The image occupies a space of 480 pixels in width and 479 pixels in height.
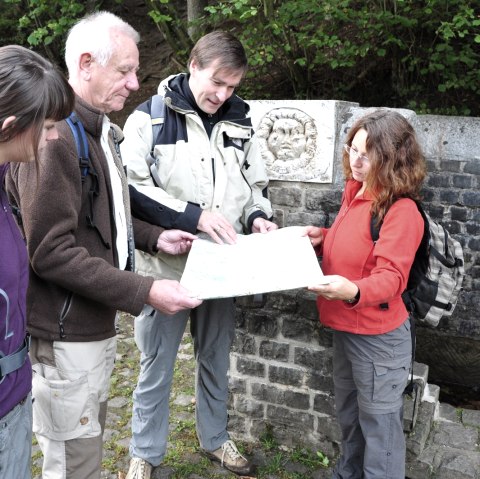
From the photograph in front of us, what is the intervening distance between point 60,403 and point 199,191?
1.20m

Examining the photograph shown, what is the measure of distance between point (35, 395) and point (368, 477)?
155cm

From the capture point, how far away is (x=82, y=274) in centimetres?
198

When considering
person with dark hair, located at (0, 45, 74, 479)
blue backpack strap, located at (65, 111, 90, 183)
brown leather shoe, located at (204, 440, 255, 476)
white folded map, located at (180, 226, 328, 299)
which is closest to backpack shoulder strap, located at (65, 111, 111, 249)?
blue backpack strap, located at (65, 111, 90, 183)

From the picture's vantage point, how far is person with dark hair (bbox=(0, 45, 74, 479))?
152 cm

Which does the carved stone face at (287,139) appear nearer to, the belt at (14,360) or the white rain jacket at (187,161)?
the white rain jacket at (187,161)

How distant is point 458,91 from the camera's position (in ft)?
25.7

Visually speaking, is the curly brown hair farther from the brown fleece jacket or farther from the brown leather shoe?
the brown leather shoe

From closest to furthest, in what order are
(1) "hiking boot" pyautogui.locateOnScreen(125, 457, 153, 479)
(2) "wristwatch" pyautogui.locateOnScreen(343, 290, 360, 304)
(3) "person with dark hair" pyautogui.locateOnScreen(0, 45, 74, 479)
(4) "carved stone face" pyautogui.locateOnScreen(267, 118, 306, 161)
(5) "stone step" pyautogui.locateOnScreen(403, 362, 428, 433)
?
(3) "person with dark hair" pyautogui.locateOnScreen(0, 45, 74, 479), (2) "wristwatch" pyautogui.locateOnScreen(343, 290, 360, 304), (1) "hiking boot" pyautogui.locateOnScreen(125, 457, 153, 479), (5) "stone step" pyautogui.locateOnScreen(403, 362, 428, 433), (4) "carved stone face" pyautogui.locateOnScreen(267, 118, 306, 161)

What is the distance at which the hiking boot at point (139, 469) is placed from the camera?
2.97 meters

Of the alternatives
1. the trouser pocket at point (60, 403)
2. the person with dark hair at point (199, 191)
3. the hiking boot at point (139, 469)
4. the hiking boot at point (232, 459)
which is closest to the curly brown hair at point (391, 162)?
the person with dark hair at point (199, 191)

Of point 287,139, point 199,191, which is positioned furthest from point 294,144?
point 199,191

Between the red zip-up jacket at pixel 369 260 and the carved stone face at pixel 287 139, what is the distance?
2.29 ft

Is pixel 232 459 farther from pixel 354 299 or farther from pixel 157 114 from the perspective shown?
pixel 157 114

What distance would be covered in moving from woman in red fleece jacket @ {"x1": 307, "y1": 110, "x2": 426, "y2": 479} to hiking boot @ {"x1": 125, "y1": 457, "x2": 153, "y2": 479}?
1.23m
